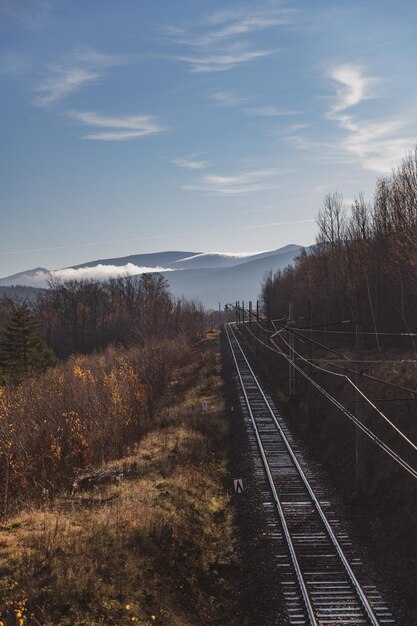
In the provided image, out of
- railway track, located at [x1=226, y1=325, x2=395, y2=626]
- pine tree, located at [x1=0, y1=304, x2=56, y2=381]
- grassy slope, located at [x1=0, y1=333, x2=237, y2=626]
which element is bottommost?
railway track, located at [x1=226, y1=325, x2=395, y2=626]

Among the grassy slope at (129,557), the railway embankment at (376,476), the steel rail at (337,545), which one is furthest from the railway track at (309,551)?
the grassy slope at (129,557)

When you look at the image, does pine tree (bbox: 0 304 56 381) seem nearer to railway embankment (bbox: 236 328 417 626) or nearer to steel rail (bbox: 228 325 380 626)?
railway embankment (bbox: 236 328 417 626)

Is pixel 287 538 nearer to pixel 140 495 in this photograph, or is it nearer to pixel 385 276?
pixel 140 495

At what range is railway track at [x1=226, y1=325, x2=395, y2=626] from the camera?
38.7 feet

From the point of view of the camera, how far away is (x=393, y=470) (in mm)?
18609

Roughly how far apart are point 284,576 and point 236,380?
32741 millimetres

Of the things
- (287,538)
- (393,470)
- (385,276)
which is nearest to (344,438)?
(393,470)

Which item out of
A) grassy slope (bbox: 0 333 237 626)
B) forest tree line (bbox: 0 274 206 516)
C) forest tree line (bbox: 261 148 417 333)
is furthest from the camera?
forest tree line (bbox: 261 148 417 333)

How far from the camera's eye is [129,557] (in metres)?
13.1

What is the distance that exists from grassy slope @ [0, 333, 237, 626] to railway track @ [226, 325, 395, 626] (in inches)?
61.1

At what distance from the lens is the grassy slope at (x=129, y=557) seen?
10.9m

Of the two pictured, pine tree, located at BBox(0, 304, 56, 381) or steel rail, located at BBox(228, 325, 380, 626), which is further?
pine tree, located at BBox(0, 304, 56, 381)

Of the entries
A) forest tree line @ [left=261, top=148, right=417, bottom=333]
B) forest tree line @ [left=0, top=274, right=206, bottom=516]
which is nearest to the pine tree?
forest tree line @ [left=0, top=274, right=206, bottom=516]

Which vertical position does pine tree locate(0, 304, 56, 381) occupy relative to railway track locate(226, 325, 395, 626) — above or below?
above
